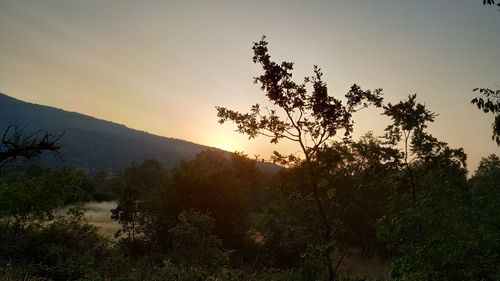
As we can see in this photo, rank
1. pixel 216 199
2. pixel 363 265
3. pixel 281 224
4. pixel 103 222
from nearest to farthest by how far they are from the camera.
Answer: pixel 281 224 < pixel 363 265 < pixel 216 199 < pixel 103 222

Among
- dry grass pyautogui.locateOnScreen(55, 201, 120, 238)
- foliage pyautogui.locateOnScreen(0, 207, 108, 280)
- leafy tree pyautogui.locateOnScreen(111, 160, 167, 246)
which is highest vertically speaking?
leafy tree pyautogui.locateOnScreen(111, 160, 167, 246)

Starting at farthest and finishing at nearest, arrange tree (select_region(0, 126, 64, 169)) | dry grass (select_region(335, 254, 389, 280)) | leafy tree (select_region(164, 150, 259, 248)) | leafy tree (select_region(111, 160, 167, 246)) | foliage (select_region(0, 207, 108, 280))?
1. leafy tree (select_region(164, 150, 259, 248))
2. leafy tree (select_region(111, 160, 167, 246))
3. dry grass (select_region(335, 254, 389, 280))
4. foliage (select_region(0, 207, 108, 280))
5. tree (select_region(0, 126, 64, 169))

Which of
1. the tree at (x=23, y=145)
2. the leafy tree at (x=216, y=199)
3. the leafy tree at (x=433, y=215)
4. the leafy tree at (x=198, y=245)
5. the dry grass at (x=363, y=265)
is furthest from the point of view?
the leafy tree at (x=216, y=199)

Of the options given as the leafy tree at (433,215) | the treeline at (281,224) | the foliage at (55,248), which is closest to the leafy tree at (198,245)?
the treeline at (281,224)

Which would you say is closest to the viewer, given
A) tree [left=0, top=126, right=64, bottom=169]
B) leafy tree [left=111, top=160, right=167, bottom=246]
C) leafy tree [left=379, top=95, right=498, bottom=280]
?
leafy tree [left=379, top=95, right=498, bottom=280]

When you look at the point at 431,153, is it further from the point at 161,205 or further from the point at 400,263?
the point at 161,205

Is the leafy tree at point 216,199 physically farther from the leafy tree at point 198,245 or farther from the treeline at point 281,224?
the leafy tree at point 198,245

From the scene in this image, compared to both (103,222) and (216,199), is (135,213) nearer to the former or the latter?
(216,199)

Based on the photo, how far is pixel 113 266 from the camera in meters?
14.1

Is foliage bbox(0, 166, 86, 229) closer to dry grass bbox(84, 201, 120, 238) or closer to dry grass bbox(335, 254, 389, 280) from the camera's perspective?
dry grass bbox(84, 201, 120, 238)

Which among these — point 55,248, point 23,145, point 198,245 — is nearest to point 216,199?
point 55,248

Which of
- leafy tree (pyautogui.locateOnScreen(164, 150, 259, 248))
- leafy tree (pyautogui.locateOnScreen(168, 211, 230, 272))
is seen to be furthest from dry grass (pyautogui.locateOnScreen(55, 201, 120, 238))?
leafy tree (pyautogui.locateOnScreen(168, 211, 230, 272))

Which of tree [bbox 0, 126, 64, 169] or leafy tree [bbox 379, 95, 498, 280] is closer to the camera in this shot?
leafy tree [bbox 379, 95, 498, 280]

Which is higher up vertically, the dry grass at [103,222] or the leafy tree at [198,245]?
the leafy tree at [198,245]
